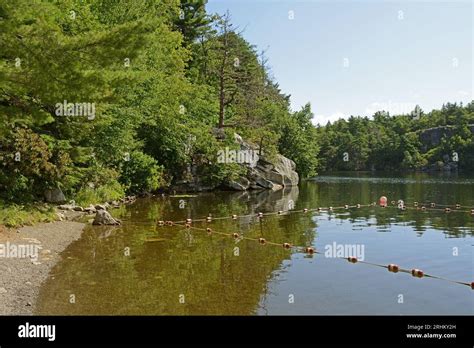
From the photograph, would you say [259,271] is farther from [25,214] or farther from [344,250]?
[25,214]

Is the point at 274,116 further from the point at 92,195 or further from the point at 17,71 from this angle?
the point at 17,71

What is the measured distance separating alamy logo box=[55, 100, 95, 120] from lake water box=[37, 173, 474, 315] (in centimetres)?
409

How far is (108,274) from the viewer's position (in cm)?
1051

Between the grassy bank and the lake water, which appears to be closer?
the lake water

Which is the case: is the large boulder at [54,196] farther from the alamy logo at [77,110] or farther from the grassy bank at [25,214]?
the alamy logo at [77,110]

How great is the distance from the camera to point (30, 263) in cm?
1079

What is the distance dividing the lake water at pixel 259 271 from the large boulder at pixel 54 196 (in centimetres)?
328

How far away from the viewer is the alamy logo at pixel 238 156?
3447 centimetres

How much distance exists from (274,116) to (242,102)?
7346 millimetres

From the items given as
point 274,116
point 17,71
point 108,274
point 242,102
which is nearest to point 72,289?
point 108,274

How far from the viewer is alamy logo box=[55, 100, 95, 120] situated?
50.0ft
